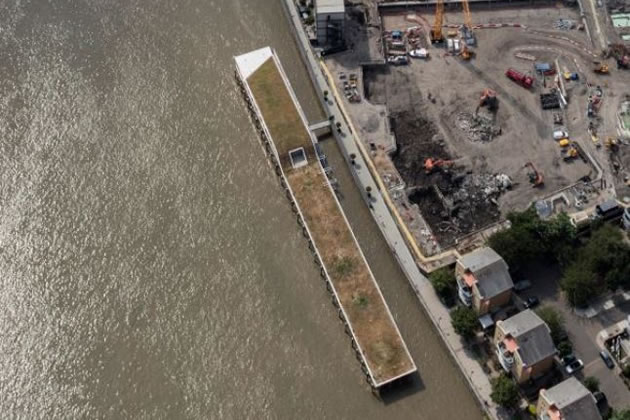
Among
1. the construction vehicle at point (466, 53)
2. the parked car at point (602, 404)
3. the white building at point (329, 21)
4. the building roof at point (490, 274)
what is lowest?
the parked car at point (602, 404)

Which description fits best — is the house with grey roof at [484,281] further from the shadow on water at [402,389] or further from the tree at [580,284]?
the shadow on water at [402,389]

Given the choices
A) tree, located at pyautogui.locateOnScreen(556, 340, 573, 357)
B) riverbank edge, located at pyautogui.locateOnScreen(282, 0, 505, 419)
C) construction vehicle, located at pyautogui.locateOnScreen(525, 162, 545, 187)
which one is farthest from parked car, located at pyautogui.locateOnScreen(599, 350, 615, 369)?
construction vehicle, located at pyautogui.locateOnScreen(525, 162, 545, 187)

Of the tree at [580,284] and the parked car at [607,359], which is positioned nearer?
the parked car at [607,359]

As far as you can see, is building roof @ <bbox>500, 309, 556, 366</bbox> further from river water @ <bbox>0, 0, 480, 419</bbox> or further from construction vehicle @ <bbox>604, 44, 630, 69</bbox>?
construction vehicle @ <bbox>604, 44, 630, 69</bbox>

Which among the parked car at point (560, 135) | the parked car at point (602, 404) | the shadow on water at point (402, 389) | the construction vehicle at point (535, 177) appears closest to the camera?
the parked car at point (602, 404)

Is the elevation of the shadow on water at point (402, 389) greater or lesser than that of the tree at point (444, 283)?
lesser

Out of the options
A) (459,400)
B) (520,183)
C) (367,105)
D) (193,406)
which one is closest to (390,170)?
(367,105)

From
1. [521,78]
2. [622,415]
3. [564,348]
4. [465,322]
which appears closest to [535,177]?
[521,78]

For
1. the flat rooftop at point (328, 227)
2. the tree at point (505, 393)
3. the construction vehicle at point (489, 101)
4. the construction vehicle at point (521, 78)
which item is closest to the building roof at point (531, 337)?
the tree at point (505, 393)

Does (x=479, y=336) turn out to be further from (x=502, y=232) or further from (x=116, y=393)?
(x=116, y=393)
